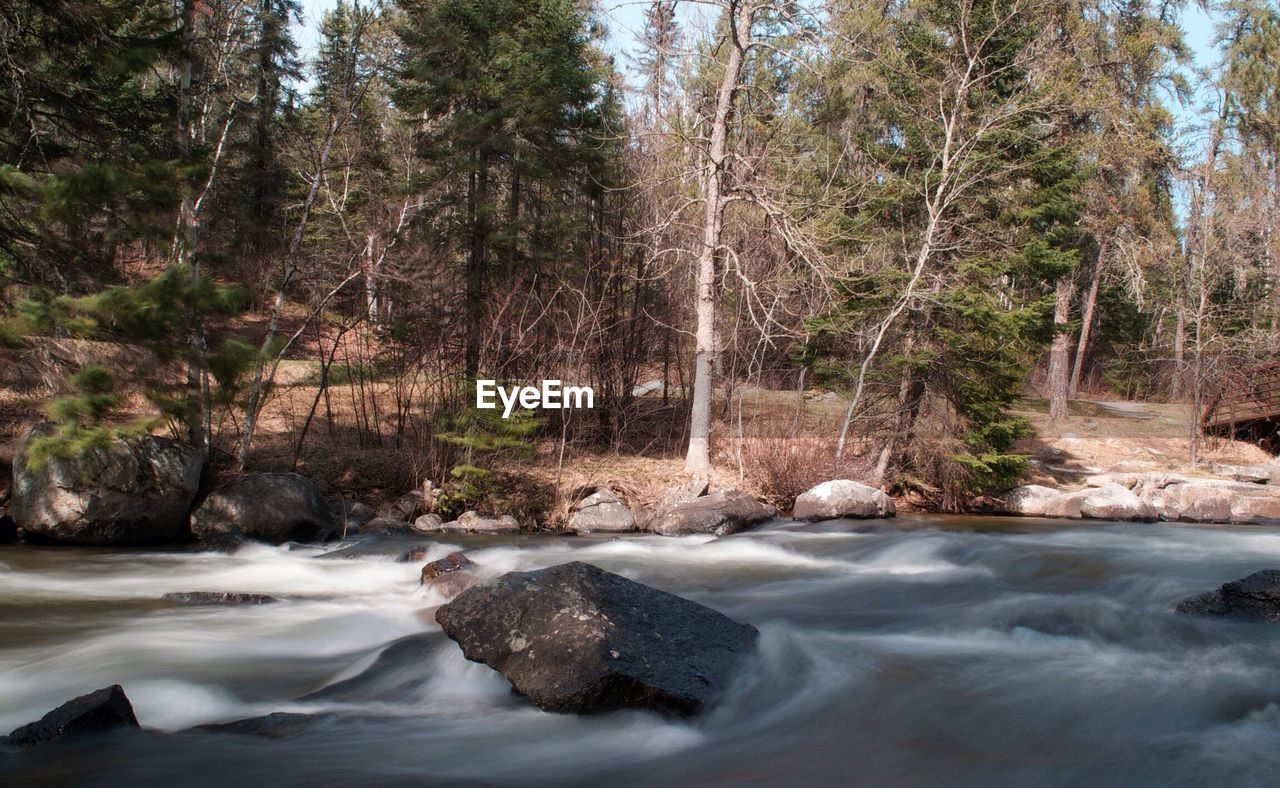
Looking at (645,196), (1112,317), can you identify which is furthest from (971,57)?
(1112,317)

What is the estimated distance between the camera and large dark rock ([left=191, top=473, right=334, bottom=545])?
11.7 metres

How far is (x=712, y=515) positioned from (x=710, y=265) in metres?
4.29

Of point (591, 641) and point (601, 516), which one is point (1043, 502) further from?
point (591, 641)

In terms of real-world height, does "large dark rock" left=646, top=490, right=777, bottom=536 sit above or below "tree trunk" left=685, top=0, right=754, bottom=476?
below

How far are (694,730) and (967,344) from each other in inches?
454

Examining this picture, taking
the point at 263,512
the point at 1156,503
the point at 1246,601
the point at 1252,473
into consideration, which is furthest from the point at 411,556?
the point at 1252,473

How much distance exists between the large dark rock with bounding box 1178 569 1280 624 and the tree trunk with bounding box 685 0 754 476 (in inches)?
319

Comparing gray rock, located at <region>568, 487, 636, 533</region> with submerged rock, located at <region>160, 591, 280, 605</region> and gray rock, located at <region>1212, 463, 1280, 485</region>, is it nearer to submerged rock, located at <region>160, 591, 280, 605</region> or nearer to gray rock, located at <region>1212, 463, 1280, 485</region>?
submerged rock, located at <region>160, 591, 280, 605</region>

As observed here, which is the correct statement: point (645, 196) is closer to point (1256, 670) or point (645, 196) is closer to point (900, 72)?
point (900, 72)

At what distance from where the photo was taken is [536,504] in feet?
45.0

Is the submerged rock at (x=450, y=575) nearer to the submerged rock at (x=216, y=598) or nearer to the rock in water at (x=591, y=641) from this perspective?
the submerged rock at (x=216, y=598)

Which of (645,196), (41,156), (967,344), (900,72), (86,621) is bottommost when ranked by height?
(86,621)

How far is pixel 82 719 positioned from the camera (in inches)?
195

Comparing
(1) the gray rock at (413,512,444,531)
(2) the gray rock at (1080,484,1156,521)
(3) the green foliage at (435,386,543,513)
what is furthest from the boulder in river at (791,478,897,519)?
(1) the gray rock at (413,512,444,531)
